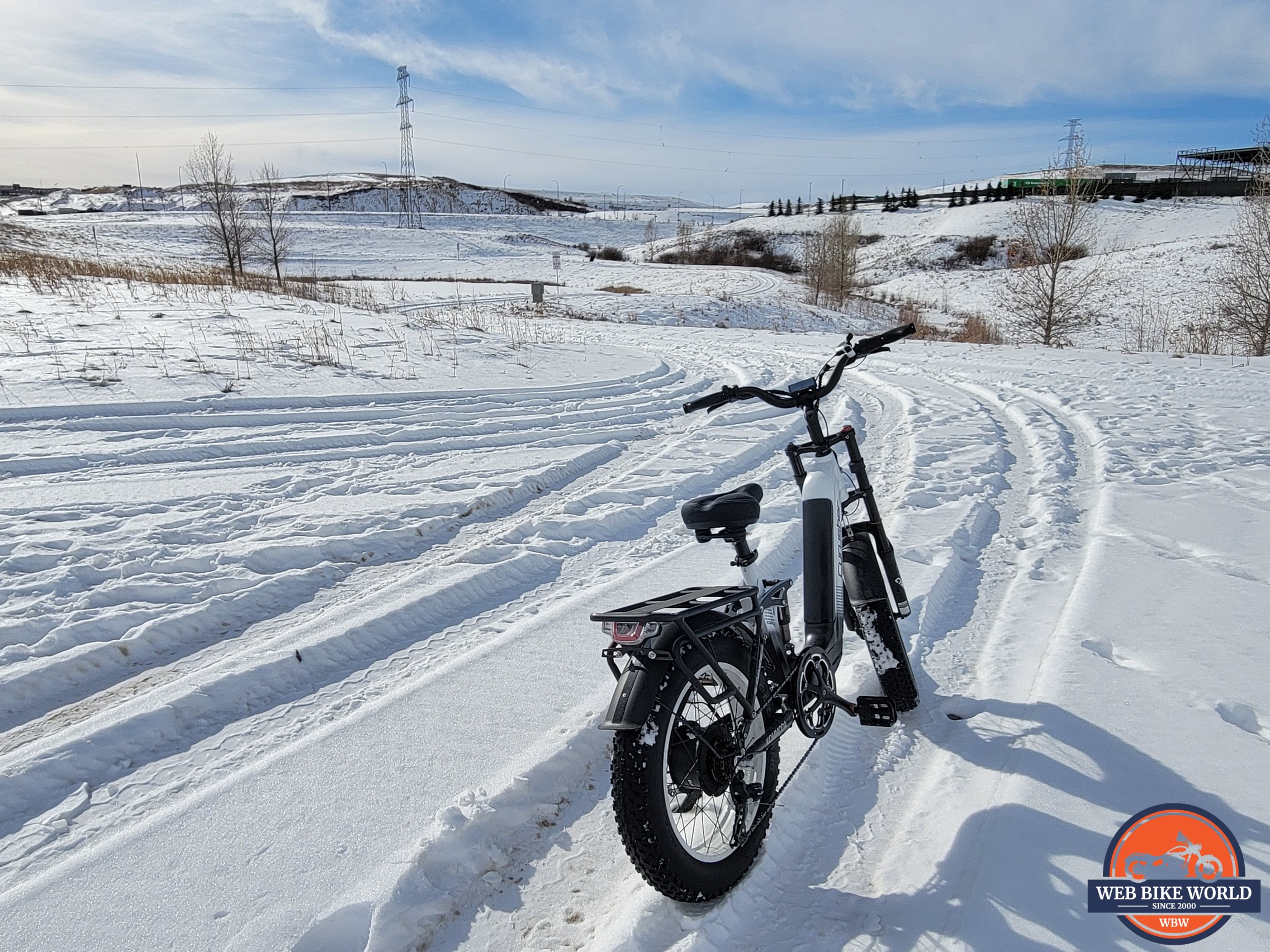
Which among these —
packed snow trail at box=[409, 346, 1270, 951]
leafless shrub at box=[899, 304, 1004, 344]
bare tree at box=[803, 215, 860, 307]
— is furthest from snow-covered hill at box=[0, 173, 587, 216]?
packed snow trail at box=[409, 346, 1270, 951]

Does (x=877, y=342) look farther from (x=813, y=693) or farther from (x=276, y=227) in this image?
(x=276, y=227)

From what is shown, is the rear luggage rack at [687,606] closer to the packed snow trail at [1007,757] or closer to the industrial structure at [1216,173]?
the packed snow trail at [1007,757]

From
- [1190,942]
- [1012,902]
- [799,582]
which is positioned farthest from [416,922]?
[799,582]

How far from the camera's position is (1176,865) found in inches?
88.6

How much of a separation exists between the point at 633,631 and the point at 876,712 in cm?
120

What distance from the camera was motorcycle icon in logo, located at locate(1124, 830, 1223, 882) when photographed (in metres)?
2.21

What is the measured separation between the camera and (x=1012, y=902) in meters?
2.13

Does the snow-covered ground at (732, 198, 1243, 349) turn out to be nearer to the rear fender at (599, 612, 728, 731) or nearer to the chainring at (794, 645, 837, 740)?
the chainring at (794, 645, 837, 740)

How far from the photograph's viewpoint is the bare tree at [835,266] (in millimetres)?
34750

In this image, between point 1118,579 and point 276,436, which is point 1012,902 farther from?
point 276,436

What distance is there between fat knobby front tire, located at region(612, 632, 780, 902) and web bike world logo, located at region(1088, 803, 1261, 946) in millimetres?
990

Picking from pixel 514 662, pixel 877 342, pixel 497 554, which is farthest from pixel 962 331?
pixel 514 662

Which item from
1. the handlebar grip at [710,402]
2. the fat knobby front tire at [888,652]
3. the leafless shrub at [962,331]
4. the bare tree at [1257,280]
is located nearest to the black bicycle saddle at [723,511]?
the handlebar grip at [710,402]

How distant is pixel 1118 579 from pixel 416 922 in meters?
4.13
